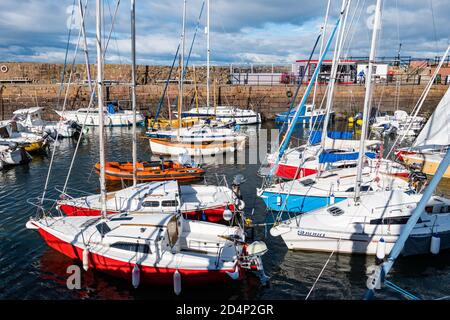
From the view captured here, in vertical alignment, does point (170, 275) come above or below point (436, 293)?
above

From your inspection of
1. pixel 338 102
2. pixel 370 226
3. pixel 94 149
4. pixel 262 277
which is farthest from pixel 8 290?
pixel 338 102

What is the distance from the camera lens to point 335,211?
14852mm

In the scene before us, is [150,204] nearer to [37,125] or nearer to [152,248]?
[152,248]

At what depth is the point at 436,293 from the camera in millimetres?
12453

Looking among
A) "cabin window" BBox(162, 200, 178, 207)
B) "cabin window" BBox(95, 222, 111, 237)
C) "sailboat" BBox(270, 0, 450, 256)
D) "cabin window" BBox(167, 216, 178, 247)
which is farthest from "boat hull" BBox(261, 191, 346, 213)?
"cabin window" BBox(95, 222, 111, 237)

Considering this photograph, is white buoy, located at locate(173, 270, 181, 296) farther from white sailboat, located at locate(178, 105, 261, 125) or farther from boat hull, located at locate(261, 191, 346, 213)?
white sailboat, located at locate(178, 105, 261, 125)

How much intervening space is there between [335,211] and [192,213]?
21.2 feet

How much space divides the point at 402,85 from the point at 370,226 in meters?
47.9

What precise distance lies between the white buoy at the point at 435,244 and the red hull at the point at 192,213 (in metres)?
8.53

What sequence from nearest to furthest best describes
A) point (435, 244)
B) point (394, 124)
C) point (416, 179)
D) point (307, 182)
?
point (435, 244)
point (307, 182)
point (416, 179)
point (394, 124)

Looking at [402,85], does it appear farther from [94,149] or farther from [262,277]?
[262,277]

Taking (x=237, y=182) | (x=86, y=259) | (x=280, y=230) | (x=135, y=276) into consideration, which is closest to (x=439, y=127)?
(x=280, y=230)

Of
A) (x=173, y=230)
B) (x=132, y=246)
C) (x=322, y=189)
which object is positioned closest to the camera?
(x=132, y=246)

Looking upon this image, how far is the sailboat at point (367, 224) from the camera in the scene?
14.0 m
